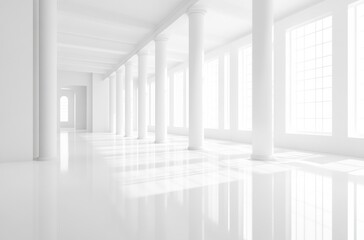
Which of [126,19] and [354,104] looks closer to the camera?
[354,104]

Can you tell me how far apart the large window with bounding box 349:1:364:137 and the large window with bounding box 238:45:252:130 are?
9.06 m

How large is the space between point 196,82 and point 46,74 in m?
8.12

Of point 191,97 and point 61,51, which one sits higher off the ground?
point 61,51

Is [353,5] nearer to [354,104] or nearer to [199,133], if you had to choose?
[354,104]

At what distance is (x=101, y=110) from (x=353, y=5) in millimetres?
34334

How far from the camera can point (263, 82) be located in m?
12.4

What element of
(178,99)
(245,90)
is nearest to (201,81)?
(245,90)

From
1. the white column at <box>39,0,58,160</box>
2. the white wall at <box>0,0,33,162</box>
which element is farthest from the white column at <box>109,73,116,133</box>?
the white wall at <box>0,0,33,162</box>

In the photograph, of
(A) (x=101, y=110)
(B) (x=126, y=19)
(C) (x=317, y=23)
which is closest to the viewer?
(C) (x=317, y=23)

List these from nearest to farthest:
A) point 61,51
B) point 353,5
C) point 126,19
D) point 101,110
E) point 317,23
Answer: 1. point 353,5
2. point 317,23
3. point 126,19
4. point 61,51
5. point 101,110

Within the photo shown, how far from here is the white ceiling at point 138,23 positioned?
687 inches

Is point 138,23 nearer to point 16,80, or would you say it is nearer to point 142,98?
point 142,98

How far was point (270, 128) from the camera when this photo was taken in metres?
12.4

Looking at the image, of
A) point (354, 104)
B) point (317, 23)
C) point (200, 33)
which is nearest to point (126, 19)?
point (200, 33)
